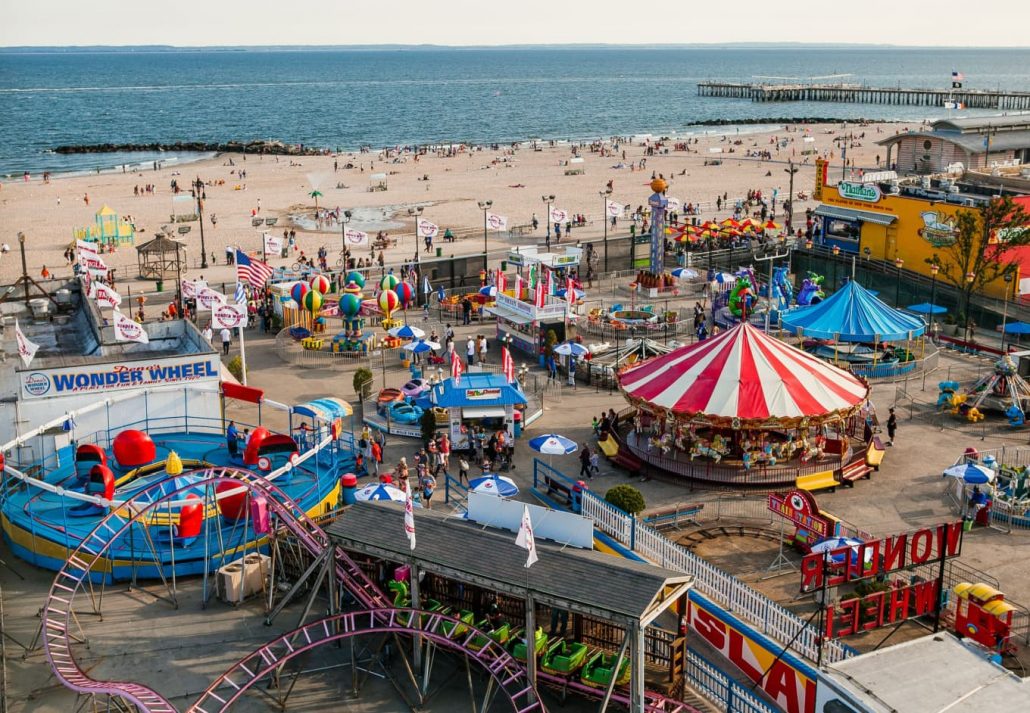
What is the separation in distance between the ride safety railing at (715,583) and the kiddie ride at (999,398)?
13.3m

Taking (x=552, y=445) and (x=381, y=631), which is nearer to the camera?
(x=381, y=631)

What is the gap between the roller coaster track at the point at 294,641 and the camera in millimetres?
17141

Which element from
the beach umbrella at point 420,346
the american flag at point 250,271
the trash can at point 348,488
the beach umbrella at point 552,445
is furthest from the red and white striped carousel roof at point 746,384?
the american flag at point 250,271

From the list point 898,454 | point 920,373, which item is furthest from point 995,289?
point 898,454

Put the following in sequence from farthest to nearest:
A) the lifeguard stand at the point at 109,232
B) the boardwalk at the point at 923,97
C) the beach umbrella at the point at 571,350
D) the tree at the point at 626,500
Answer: the boardwalk at the point at 923,97 → the lifeguard stand at the point at 109,232 → the beach umbrella at the point at 571,350 → the tree at the point at 626,500

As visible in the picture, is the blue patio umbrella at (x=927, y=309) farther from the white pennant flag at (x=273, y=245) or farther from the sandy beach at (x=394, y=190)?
the white pennant flag at (x=273, y=245)

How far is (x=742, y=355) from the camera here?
29.1 metres

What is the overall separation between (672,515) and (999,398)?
42.2 ft

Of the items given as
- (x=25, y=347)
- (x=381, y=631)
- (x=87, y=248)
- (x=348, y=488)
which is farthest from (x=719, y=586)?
(x=87, y=248)

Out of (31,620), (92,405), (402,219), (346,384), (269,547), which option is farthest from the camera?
(402,219)

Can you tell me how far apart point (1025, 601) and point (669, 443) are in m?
9.82

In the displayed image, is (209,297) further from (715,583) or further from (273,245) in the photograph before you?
(715,583)

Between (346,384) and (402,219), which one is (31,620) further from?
(402,219)

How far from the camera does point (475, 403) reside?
30688 millimetres
